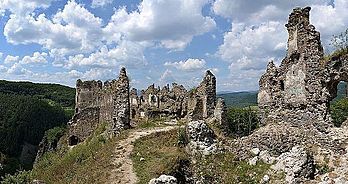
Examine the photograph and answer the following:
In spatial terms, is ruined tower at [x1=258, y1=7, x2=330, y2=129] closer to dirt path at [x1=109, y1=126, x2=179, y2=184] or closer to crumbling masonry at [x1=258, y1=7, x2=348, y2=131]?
crumbling masonry at [x1=258, y1=7, x2=348, y2=131]

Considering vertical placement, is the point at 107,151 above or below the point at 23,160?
above

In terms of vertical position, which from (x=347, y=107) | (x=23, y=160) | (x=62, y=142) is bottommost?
(x=23, y=160)

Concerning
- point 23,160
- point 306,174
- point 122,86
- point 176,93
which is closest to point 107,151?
point 122,86

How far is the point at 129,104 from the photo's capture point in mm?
28156

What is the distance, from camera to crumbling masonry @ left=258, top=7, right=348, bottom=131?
18.2 meters

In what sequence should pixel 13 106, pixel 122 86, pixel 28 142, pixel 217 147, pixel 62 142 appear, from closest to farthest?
pixel 217 147, pixel 122 86, pixel 62 142, pixel 28 142, pixel 13 106

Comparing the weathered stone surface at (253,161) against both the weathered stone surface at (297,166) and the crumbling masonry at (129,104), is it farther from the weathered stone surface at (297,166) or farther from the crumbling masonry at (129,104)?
the crumbling masonry at (129,104)

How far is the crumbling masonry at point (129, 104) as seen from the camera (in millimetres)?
27812

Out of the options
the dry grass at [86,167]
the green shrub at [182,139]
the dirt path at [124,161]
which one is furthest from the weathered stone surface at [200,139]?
the dry grass at [86,167]

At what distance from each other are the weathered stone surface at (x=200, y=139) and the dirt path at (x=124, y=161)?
3104 mm

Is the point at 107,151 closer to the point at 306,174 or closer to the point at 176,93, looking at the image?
the point at 306,174

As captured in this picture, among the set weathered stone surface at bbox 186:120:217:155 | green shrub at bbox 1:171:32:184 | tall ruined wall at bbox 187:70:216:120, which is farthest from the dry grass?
tall ruined wall at bbox 187:70:216:120

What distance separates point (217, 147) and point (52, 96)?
579 feet

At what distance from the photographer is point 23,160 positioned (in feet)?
335
